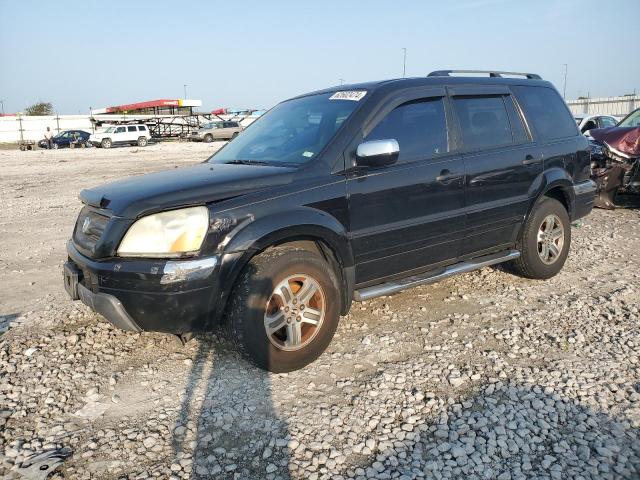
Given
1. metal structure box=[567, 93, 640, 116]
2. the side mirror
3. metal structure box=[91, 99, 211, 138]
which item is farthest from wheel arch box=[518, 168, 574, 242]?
metal structure box=[91, 99, 211, 138]

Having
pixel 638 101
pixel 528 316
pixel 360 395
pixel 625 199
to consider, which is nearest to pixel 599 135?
pixel 625 199

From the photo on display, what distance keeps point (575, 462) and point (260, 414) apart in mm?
1676

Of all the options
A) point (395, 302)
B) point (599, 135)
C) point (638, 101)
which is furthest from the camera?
point (638, 101)

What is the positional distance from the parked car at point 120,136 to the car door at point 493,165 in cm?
3711

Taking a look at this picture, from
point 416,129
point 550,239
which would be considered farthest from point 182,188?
point 550,239

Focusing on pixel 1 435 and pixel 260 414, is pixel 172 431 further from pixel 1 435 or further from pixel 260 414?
pixel 1 435

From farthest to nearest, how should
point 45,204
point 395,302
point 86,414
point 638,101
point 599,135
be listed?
point 638,101
point 45,204
point 599,135
point 395,302
point 86,414

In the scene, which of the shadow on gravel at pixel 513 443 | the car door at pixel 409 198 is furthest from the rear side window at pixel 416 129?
the shadow on gravel at pixel 513 443

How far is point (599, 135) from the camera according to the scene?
9.04 metres

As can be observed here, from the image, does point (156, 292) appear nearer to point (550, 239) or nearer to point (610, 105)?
point (550, 239)

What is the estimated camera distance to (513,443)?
2732mm

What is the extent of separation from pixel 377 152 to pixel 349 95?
80cm

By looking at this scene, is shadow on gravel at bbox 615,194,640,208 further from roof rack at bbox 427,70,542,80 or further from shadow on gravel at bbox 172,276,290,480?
shadow on gravel at bbox 172,276,290,480

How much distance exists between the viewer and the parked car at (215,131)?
4191 centimetres
